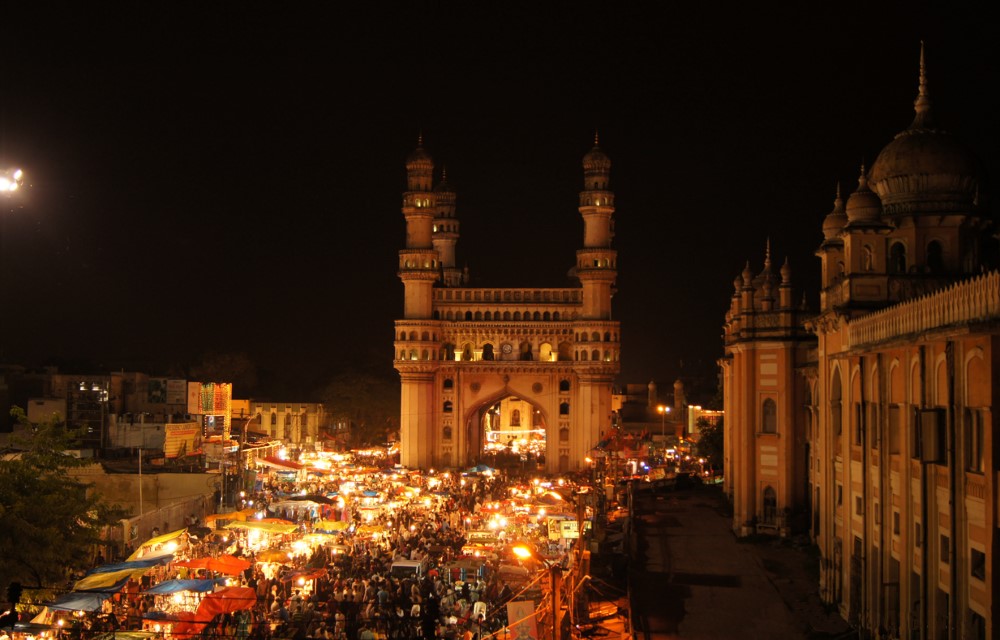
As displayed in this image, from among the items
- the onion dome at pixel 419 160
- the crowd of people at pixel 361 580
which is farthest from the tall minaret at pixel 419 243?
the crowd of people at pixel 361 580

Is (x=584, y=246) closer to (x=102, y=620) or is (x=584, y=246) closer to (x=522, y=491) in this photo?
Result: (x=522, y=491)

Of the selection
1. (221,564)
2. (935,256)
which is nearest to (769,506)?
(935,256)

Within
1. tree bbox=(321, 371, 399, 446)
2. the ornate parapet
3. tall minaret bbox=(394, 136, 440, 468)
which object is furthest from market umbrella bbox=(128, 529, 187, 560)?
tree bbox=(321, 371, 399, 446)

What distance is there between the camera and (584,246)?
2409 inches

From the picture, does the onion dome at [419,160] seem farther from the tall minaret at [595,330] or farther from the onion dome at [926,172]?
the onion dome at [926,172]

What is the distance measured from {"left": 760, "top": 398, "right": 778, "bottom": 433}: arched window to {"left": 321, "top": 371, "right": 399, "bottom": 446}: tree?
4505 centimetres

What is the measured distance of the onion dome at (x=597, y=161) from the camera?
204 feet

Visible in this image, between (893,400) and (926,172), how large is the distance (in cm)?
759

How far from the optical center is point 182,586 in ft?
60.8

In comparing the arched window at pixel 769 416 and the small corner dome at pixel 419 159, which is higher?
the small corner dome at pixel 419 159

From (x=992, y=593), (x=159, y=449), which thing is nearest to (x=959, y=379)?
(x=992, y=593)

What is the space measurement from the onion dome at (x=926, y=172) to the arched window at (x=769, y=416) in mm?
8654

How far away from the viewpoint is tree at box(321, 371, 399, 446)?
72562mm

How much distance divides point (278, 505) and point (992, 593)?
21766 mm
